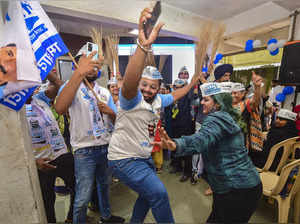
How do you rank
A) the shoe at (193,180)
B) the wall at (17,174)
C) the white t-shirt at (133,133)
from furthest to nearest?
the shoe at (193,180)
the white t-shirt at (133,133)
the wall at (17,174)

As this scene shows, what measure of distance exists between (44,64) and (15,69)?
8.3 inches

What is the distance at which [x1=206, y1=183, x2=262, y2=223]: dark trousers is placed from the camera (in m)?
1.17

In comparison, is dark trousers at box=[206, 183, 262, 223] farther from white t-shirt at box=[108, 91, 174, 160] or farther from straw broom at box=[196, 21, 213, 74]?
straw broom at box=[196, 21, 213, 74]

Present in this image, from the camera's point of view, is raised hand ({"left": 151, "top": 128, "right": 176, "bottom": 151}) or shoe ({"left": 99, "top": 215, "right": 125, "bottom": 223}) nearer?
raised hand ({"left": 151, "top": 128, "right": 176, "bottom": 151})

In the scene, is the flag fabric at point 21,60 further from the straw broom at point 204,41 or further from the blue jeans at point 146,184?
the straw broom at point 204,41

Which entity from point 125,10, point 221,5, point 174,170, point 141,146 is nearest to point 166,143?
point 141,146

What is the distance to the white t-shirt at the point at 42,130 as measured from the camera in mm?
1420

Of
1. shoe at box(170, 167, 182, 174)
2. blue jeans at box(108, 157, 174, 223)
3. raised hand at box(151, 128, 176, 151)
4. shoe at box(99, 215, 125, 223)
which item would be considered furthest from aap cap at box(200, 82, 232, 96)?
shoe at box(170, 167, 182, 174)

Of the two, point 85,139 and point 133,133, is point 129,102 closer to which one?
point 133,133

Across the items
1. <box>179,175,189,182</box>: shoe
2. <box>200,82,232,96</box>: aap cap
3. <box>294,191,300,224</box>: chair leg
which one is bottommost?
<box>179,175,189,182</box>: shoe

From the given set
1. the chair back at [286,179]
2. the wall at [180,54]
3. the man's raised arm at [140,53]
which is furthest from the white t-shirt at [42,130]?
the wall at [180,54]

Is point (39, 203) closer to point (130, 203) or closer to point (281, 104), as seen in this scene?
point (130, 203)

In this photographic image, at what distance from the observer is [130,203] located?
2.19m

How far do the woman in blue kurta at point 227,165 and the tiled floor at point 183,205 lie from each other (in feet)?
2.78
